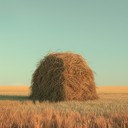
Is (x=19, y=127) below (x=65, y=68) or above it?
below

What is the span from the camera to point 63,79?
632 inches

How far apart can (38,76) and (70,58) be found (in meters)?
1.69

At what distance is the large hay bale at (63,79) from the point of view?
52.7 ft

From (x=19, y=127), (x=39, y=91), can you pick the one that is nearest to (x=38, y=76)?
(x=39, y=91)

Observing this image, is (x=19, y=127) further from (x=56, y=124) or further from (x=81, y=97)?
(x=81, y=97)

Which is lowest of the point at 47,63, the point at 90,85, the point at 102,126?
the point at 102,126

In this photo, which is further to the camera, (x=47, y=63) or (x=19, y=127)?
(x=47, y=63)

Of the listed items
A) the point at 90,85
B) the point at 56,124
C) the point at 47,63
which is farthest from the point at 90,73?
the point at 56,124

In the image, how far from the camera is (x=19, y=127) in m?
7.55

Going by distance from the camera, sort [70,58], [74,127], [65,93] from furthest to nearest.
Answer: [70,58]
[65,93]
[74,127]

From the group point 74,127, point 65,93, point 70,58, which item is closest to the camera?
point 74,127

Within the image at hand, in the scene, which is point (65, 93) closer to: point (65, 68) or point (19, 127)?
point (65, 68)

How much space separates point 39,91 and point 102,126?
1007 cm

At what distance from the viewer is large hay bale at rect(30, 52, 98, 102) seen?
1605 centimetres
